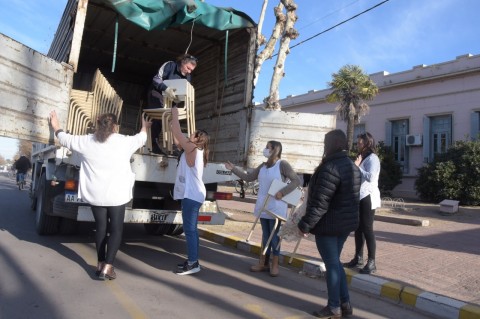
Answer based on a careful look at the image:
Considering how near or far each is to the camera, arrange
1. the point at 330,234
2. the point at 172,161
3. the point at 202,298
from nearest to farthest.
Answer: the point at 330,234 < the point at 202,298 < the point at 172,161

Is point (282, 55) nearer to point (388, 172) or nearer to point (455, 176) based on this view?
point (455, 176)

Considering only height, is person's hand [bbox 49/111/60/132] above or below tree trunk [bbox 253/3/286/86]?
below

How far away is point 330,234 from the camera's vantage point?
3.69 metres

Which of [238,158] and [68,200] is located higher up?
[238,158]

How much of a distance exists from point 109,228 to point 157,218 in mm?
1183

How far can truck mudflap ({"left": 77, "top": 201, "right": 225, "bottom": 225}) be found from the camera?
5.20 metres

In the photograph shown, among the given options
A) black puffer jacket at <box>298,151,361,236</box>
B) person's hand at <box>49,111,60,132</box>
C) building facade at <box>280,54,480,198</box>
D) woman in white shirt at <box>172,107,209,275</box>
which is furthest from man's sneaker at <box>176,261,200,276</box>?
building facade at <box>280,54,480,198</box>

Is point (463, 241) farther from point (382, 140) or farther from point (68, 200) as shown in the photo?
point (382, 140)

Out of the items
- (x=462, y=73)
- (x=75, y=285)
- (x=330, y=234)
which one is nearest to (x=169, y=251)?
(x=75, y=285)

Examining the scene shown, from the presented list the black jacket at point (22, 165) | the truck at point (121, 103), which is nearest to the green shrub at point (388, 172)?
the truck at point (121, 103)

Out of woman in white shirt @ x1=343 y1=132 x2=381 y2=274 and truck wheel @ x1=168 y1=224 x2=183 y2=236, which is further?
truck wheel @ x1=168 y1=224 x2=183 y2=236

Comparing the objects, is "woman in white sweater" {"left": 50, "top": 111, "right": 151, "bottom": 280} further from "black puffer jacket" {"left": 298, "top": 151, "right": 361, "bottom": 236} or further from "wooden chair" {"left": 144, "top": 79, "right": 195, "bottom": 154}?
"black puffer jacket" {"left": 298, "top": 151, "right": 361, "bottom": 236}

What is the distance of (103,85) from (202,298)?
13.4 feet

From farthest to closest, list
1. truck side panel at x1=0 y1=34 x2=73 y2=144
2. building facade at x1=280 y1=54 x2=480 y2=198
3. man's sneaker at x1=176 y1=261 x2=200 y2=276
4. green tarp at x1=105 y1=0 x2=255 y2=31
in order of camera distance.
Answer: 1. building facade at x1=280 y1=54 x2=480 y2=198
2. green tarp at x1=105 y1=0 x2=255 y2=31
3. man's sneaker at x1=176 y1=261 x2=200 y2=276
4. truck side panel at x1=0 y1=34 x2=73 y2=144
